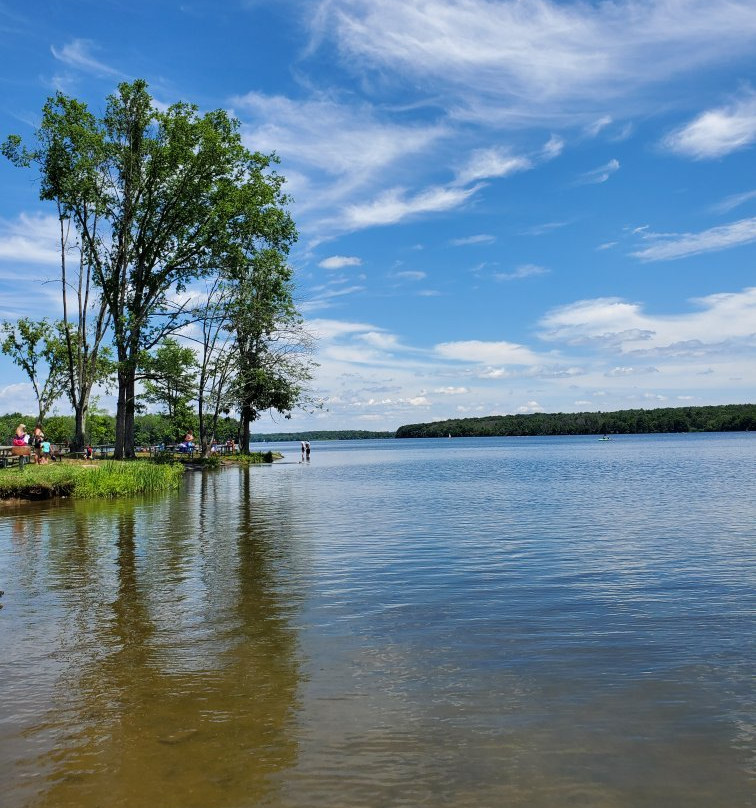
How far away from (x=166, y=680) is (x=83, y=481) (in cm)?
2189

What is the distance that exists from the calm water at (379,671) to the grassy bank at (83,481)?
9729mm

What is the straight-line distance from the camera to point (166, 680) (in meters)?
7.09

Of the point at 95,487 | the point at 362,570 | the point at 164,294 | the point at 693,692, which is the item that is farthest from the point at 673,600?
the point at 164,294

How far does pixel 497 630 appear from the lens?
881 cm

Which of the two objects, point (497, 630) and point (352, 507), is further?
point (352, 507)

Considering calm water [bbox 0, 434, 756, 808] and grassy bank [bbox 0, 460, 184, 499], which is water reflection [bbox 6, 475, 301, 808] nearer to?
calm water [bbox 0, 434, 756, 808]

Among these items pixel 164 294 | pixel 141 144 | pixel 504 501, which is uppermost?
pixel 141 144

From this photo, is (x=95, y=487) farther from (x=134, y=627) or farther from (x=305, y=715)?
(x=305, y=715)

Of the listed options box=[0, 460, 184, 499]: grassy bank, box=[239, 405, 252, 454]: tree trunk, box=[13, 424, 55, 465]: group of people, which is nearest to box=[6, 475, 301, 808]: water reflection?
box=[0, 460, 184, 499]: grassy bank

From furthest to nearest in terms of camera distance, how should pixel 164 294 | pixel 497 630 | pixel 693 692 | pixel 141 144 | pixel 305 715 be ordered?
pixel 164 294, pixel 141 144, pixel 497 630, pixel 693 692, pixel 305 715

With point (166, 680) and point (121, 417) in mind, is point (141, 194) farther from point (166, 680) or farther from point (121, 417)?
point (166, 680)

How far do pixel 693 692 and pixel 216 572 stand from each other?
28.5 ft

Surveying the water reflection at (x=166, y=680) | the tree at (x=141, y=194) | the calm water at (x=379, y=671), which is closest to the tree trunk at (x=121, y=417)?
the tree at (x=141, y=194)

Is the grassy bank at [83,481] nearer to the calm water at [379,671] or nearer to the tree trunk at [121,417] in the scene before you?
the tree trunk at [121,417]
